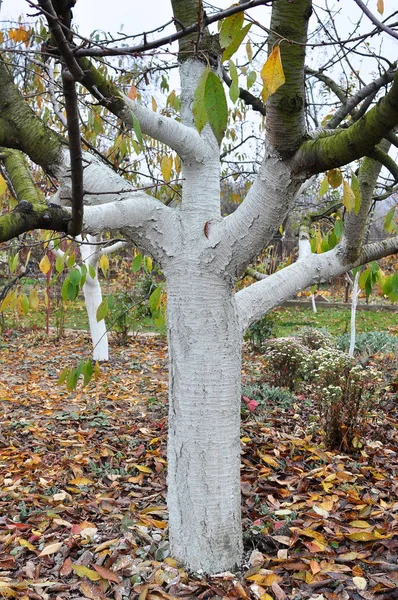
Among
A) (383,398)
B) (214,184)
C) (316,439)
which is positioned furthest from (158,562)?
(383,398)

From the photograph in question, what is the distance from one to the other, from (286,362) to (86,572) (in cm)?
352

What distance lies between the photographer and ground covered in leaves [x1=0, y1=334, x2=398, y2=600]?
196 centimetres

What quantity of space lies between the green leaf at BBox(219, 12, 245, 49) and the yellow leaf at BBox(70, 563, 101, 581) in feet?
6.46

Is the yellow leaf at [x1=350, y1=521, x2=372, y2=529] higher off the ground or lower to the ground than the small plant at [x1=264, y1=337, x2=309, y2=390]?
lower

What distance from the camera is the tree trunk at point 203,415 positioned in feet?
6.28

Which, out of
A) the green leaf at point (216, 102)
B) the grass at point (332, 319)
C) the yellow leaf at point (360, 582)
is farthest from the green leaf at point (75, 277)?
the grass at point (332, 319)

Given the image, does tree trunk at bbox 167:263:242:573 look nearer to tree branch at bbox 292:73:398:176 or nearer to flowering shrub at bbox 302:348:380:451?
tree branch at bbox 292:73:398:176

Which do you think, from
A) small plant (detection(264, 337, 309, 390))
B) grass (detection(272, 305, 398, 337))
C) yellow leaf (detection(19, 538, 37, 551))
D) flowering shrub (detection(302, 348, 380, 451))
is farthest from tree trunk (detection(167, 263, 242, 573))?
grass (detection(272, 305, 398, 337))

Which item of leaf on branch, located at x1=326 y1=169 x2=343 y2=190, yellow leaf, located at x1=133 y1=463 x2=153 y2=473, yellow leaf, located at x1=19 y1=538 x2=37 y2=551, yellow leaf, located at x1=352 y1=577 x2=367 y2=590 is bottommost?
yellow leaf, located at x1=19 y1=538 x2=37 y2=551

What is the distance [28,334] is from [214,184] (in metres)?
8.12

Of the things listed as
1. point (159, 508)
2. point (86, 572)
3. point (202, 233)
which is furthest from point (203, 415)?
point (159, 508)

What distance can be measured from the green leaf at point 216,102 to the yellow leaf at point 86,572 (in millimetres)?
1844

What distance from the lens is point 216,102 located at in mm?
866

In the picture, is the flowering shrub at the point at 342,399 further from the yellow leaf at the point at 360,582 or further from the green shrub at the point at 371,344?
the green shrub at the point at 371,344
